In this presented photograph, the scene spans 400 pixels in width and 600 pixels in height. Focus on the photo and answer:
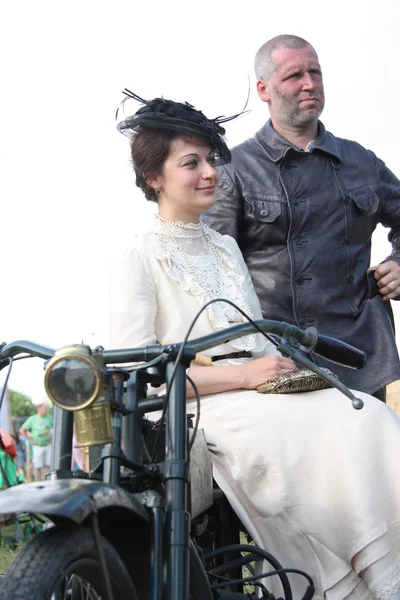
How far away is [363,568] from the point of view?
3453 mm

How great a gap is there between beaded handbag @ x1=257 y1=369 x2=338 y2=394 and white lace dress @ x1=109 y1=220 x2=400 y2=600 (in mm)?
28

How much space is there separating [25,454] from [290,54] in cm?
1144

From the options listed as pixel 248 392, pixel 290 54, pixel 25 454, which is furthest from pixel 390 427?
pixel 25 454

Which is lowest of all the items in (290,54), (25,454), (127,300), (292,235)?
(25,454)

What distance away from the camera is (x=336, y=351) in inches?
113

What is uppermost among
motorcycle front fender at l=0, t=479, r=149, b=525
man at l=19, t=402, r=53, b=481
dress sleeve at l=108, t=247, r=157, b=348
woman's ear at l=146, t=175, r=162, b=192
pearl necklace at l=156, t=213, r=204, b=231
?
woman's ear at l=146, t=175, r=162, b=192

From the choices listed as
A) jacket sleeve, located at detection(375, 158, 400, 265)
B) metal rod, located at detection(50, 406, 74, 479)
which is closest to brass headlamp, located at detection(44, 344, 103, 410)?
metal rod, located at detection(50, 406, 74, 479)

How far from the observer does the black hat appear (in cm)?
440

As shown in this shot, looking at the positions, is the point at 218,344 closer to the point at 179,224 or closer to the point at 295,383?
the point at 295,383

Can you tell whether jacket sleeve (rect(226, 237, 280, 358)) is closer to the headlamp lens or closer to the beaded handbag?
the beaded handbag

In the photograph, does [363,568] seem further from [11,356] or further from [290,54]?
[290,54]

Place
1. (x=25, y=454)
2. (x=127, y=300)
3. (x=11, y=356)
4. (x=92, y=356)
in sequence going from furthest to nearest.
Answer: (x=25, y=454)
(x=127, y=300)
(x=11, y=356)
(x=92, y=356)

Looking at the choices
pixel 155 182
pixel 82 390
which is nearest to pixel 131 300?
pixel 155 182

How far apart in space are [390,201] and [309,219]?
0.61 metres
